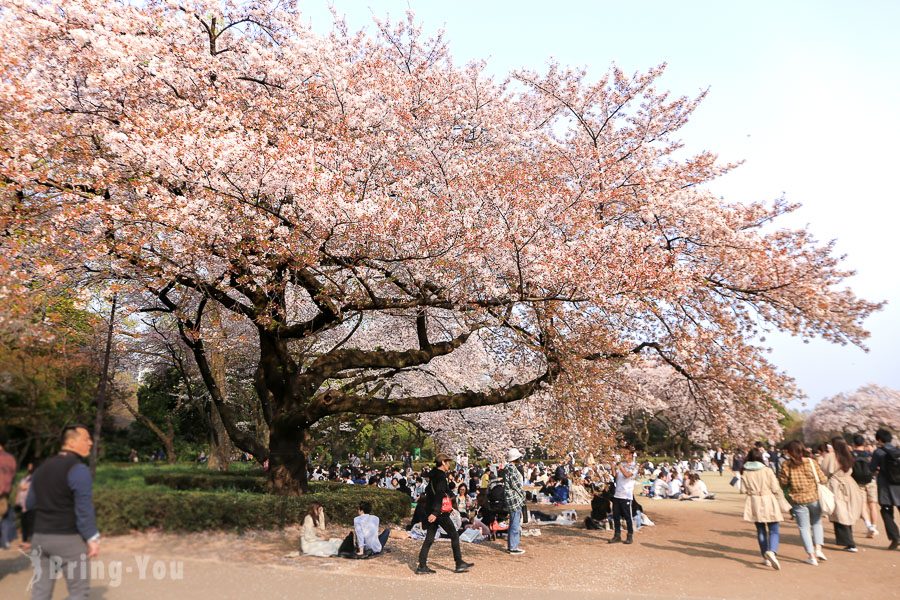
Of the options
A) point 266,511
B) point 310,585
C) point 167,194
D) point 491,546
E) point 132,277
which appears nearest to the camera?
point 310,585

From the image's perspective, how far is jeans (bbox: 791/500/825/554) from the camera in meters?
8.52

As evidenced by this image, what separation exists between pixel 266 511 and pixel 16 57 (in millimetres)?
7334

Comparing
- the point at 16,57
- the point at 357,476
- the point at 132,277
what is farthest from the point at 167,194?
the point at 357,476

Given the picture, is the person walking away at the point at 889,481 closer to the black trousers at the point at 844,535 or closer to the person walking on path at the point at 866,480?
the person walking on path at the point at 866,480

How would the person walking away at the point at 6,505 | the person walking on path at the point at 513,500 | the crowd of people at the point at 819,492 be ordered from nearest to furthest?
1. the person walking away at the point at 6,505
2. the crowd of people at the point at 819,492
3. the person walking on path at the point at 513,500

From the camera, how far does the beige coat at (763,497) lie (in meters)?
8.32

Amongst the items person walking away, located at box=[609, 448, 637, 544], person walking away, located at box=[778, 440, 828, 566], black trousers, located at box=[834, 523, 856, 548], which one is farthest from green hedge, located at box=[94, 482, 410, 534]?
black trousers, located at box=[834, 523, 856, 548]

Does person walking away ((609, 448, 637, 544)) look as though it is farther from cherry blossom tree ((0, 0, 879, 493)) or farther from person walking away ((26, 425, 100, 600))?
person walking away ((26, 425, 100, 600))

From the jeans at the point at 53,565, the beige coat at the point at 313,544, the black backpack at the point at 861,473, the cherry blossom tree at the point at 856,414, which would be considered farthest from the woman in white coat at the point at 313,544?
the cherry blossom tree at the point at 856,414

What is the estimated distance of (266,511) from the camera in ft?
23.9

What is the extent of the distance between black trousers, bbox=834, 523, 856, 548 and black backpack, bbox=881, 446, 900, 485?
40.7 inches

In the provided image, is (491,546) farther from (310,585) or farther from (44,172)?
(44,172)

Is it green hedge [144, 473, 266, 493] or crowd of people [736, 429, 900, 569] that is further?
crowd of people [736, 429, 900, 569]

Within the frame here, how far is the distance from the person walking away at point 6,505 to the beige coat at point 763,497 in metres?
8.66
